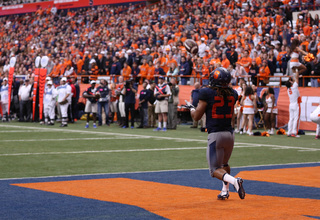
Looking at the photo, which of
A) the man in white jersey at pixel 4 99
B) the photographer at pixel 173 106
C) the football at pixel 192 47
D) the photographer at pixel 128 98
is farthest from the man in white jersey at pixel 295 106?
the man in white jersey at pixel 4 99

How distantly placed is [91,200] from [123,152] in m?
6.59

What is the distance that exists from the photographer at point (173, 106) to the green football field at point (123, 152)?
88.2 inches

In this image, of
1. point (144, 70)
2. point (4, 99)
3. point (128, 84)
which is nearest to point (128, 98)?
point (128, 84)

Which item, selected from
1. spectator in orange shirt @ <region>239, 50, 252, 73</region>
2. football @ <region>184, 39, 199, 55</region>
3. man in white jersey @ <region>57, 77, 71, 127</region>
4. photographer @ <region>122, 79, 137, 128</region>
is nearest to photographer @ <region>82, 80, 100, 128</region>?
man in white jersey @ <region>57, 77, 71, 127</region>

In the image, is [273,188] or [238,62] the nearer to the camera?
[273,188]

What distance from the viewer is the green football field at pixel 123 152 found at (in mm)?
11539

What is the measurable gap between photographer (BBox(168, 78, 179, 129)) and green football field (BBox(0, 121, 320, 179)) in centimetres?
224

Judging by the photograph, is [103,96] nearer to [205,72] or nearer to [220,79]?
[205,72]

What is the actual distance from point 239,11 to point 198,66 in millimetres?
5666

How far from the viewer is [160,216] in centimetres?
649

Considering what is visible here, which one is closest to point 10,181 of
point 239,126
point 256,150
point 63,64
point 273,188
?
point 273,188

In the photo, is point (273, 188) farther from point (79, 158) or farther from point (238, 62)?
point (238, 62)

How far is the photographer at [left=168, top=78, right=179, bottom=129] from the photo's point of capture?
73.9 feet

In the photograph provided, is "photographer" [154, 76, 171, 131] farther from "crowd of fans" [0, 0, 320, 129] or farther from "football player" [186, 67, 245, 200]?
"football player" [186, 67, 245, 200]
